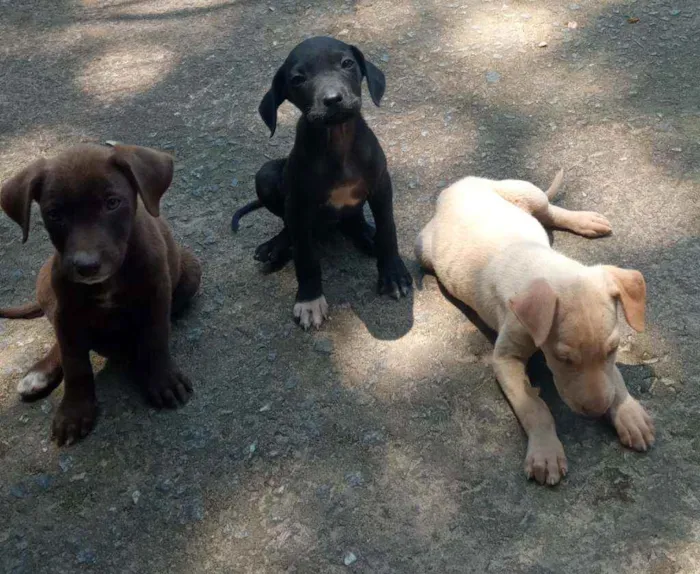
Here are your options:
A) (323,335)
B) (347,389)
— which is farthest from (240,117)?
(347,389)

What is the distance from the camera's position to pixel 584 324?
3498mm

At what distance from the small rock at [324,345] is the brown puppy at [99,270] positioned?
0.77 m

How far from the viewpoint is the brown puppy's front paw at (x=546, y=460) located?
3629mm

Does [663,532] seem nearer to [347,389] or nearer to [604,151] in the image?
[347,389]

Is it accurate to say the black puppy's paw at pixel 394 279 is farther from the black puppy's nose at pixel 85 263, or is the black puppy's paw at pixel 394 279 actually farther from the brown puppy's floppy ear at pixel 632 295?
the black puppy's nose at pixel 85 263

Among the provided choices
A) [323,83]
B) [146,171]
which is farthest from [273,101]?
[146,171]

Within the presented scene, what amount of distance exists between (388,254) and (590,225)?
4.30 feet

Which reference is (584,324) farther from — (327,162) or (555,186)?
(555,186)

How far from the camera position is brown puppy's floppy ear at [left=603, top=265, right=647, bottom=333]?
3.55 m

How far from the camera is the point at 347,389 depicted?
4.33 meters

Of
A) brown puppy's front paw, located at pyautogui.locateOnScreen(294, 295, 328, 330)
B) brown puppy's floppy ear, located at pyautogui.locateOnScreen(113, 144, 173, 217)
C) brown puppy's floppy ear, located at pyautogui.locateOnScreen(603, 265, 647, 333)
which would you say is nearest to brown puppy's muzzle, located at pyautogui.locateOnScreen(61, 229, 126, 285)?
brown puppy's floppy ear, located at pyautogui.locateOnScreen(113, 144, 173, 217)

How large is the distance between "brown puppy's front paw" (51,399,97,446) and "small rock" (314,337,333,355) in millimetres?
1289

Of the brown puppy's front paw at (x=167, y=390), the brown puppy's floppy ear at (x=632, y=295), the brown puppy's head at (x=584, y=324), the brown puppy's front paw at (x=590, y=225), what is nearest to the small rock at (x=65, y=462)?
the brown puppy's front paw at (x=167, y=390)

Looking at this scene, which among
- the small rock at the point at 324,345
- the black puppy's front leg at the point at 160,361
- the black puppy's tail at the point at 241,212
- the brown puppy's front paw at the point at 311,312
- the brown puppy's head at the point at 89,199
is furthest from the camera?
the black puppy's tail at the point at 241,212
